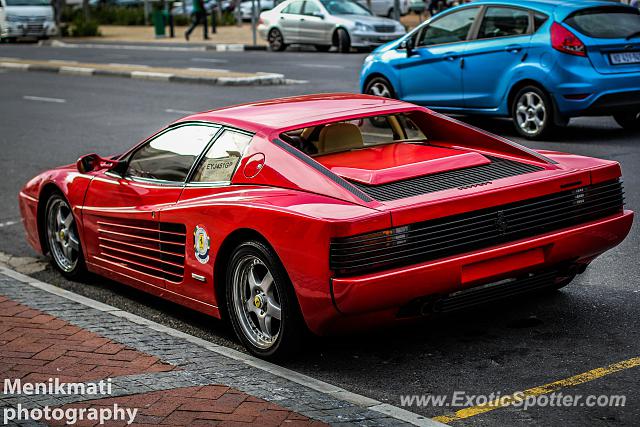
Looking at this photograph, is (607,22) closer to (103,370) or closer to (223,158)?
(223,158)

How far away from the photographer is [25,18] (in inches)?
1729

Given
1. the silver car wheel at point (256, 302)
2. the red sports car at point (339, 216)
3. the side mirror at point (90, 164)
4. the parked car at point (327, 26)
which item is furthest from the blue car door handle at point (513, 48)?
the parked car at point (327, 26)

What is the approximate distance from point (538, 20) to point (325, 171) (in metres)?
7.83

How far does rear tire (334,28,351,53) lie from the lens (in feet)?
93.0

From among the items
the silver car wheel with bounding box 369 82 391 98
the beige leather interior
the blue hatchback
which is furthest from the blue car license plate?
the beige leather interior

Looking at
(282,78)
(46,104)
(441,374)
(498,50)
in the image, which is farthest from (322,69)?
(441,374)

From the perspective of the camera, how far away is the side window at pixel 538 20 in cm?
1276

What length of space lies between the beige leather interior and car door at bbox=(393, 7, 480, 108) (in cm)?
735

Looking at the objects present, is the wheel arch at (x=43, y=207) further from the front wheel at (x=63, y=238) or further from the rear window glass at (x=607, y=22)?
the rear window glass at (x=607, y=22)

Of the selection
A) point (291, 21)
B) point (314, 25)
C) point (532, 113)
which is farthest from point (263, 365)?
point (291, 21)

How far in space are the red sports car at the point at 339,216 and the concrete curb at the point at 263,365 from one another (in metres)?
0.15

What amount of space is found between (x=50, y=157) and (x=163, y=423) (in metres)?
9.86

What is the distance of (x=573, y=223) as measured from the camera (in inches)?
234

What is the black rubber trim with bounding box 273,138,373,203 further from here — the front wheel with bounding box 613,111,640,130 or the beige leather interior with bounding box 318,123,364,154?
the front wheel with bounding box 613,111,640,130
